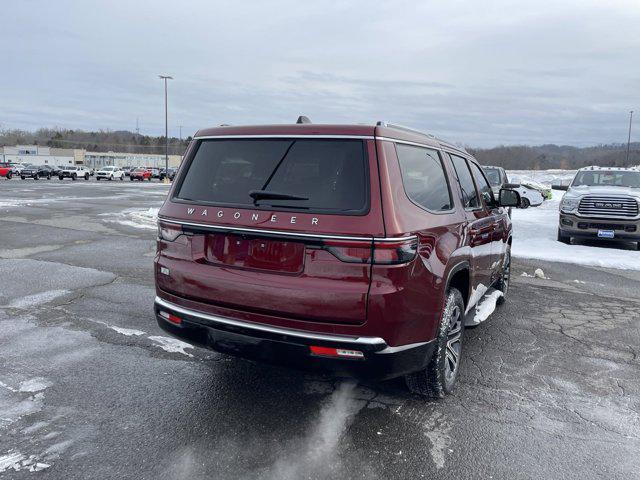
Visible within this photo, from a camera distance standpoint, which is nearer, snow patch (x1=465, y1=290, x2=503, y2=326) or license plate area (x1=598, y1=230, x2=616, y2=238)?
snow patch (x1=465, y1=290, x2=503, y2=326)

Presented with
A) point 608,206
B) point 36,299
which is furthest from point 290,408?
point 608,206

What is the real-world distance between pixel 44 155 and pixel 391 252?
5356 inches

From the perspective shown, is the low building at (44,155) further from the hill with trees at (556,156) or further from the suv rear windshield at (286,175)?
the suv rear windshield at (286,175)

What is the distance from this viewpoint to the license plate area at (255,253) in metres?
3.09

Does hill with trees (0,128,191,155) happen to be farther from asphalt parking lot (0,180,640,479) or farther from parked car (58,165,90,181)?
asphalt parking lot (0,180,640,479)

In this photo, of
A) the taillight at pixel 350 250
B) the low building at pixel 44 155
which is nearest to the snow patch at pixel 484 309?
the taillight at pixel 350 250

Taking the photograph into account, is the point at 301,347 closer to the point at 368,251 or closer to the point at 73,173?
the point at 368,251

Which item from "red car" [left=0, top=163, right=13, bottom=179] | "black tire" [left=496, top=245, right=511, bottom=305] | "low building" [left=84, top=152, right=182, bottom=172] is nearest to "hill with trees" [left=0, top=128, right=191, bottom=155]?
"low building" [left=84, top=152, right=182, bottom=172]

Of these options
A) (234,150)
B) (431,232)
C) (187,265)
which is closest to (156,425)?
(187,265)

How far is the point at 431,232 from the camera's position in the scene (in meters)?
3.34

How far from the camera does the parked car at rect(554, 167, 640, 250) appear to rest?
11359mm

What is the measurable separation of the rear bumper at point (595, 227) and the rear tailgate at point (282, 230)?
33.9ft

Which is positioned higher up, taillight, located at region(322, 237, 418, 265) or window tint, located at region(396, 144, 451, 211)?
window tint, located at region(396, 144, 451, 211)

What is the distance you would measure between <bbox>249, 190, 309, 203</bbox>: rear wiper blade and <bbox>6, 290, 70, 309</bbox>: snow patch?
13.4 ft
